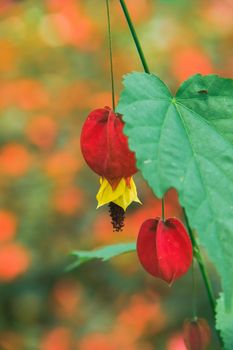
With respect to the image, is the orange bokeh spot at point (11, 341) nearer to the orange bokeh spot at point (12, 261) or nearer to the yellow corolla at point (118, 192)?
the orange bokeh spot at point (12, 261)

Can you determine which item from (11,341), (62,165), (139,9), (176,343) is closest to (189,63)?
(139,9)

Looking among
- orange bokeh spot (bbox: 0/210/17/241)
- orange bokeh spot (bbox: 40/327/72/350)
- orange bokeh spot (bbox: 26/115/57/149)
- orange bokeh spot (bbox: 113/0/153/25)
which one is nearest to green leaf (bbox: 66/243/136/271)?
orange bokeh spot (bbox: 40/327/72/350)

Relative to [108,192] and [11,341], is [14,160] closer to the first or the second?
[11,341]

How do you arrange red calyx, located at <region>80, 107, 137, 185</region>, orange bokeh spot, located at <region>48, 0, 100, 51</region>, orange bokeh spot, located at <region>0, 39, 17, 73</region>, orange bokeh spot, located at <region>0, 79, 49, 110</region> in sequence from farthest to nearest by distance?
orange bokeh spot, located at <region>48, 0, 100, 51</region> → orange bokeh spot, located at <region>0, 39, 17, 73</region> → orange bokeh spot, located at <region>0, 79, 49, 110</region> → red calyx, located at <region>80, 107, 137, 185</region>

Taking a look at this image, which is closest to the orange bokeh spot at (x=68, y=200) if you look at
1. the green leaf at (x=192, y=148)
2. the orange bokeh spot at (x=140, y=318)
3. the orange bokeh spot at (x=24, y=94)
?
the orange bokeh spot at (x=140, y=318)

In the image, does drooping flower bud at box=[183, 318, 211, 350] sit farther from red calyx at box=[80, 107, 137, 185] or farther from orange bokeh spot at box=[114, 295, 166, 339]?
orange bokeh spot at box=[114, 295, 166, 339]

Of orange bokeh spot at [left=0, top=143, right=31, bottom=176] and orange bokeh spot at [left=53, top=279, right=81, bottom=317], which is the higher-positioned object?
orange bokeh spot at [left=0, top=143, right=31, bottom=176]
